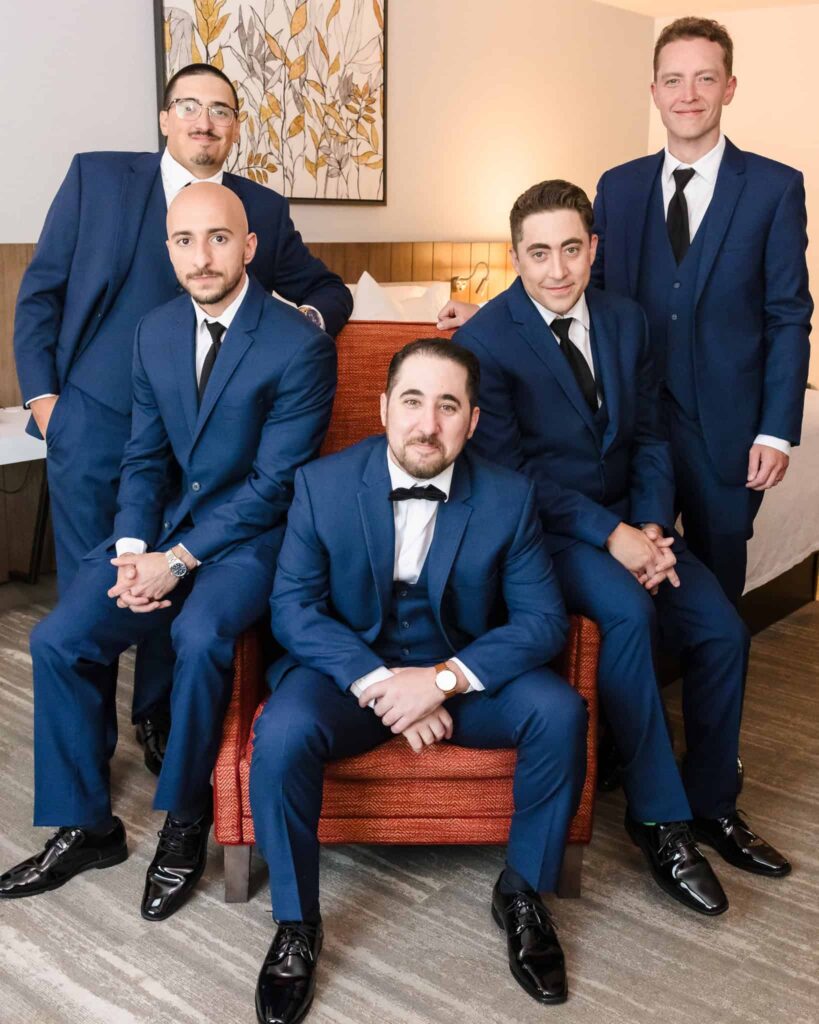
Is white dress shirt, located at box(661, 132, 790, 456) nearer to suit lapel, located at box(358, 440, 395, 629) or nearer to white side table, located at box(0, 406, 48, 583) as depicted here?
suit lapel, located at box(358, 440, 395, 629)

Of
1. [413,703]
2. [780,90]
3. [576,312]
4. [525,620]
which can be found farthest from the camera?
[780,90]

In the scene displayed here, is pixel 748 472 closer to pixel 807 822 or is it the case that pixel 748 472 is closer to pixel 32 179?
pixel 807 822

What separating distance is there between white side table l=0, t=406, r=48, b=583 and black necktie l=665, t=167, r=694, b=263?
7.48ft

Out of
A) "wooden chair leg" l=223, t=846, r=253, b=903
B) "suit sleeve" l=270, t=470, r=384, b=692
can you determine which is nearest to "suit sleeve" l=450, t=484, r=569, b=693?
"suit sleeve" l=270, t=470, r=384, b=692

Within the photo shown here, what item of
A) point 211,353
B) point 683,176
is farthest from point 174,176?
point 683,176

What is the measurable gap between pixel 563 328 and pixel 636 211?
441 mm

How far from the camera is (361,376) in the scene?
2889 mm

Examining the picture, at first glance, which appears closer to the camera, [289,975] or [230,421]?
[289,975]

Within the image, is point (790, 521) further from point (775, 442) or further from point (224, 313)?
point (224, 313)

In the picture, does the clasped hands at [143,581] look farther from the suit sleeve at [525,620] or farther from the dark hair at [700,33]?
the dark hair at [700,33]

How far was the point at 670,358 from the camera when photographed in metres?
2.77

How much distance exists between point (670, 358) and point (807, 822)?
1.20 metres

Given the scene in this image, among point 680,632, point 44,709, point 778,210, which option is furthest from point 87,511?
point 778,210

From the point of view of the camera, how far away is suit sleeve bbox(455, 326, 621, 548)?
2.52m
